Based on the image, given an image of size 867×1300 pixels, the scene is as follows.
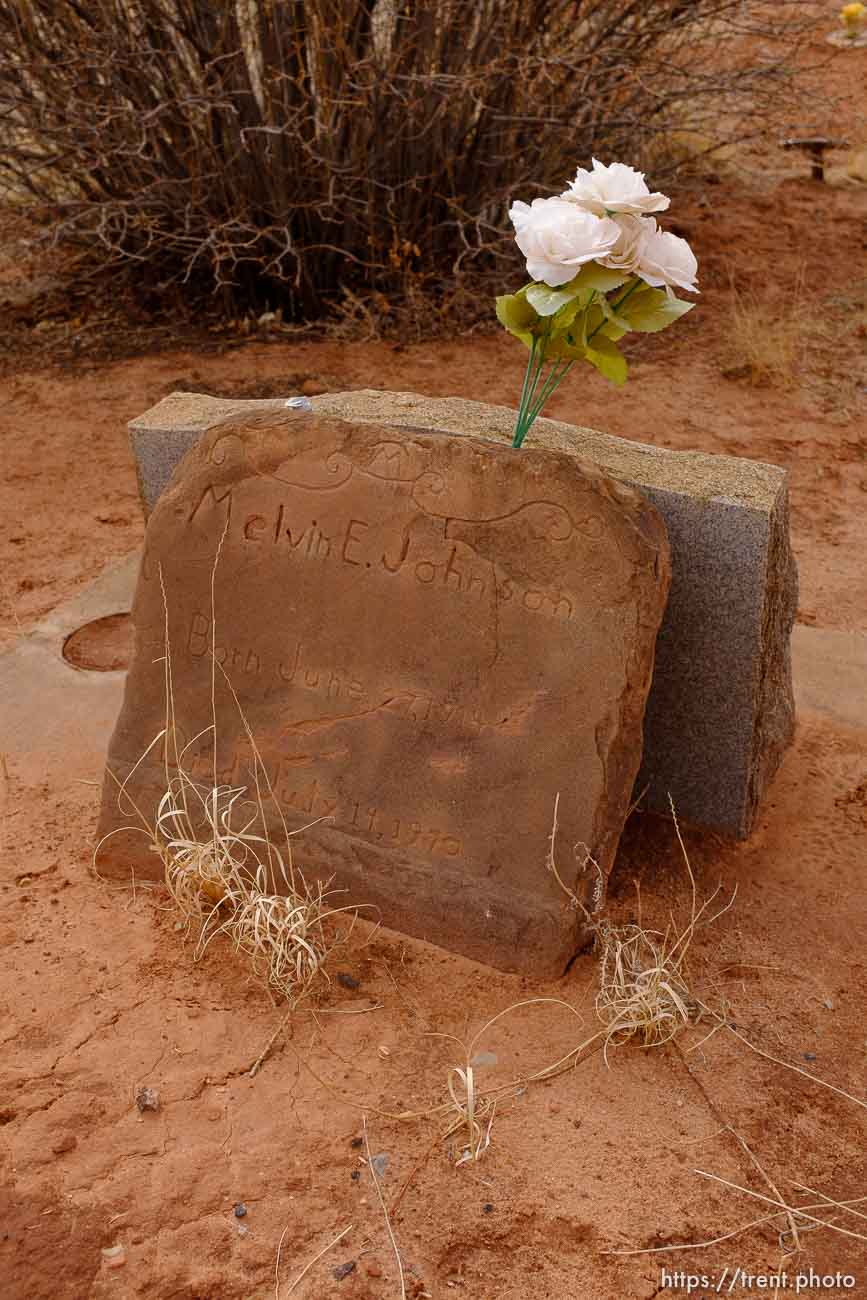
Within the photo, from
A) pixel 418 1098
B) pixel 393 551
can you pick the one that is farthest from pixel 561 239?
pixel 418 1098

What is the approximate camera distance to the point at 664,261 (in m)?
2.82

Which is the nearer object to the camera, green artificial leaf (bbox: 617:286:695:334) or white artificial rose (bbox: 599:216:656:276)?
white artificial rose (bbox: 599:216:656:276)

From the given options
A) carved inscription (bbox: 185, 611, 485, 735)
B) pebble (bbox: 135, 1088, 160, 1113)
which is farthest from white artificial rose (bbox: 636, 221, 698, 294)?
pebble (bbox: 135, 1088, 160, 1113)

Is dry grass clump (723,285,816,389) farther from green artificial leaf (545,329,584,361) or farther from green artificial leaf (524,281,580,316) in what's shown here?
green artificial leaf (524,281,580,316)

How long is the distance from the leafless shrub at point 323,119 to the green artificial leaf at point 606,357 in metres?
3.42

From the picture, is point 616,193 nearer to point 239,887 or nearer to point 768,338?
point 239,887

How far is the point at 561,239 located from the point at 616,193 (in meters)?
0.15

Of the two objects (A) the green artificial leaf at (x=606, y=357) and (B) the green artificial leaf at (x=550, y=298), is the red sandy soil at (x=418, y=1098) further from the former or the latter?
(B) the green artificial leaf at (x=550, y=298)

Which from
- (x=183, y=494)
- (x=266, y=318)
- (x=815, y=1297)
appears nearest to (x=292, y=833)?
(x=183, y=494)

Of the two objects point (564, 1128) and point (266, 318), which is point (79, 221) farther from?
point (564, 1128)

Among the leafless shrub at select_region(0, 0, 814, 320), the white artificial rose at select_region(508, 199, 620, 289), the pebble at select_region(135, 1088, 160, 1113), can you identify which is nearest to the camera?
the pebble at select_region(135, 1088, 160, 1113)

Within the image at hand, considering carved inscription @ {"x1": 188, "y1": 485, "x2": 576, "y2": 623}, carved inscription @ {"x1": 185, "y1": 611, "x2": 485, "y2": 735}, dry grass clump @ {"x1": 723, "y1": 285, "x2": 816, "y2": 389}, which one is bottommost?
dry grass clump @ {"x1": 723, "y1": 285, "x2": 816, "y2": 389}

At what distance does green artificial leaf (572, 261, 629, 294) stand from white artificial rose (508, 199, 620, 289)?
24mm

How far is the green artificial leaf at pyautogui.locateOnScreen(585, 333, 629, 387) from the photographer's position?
9.76 ft
